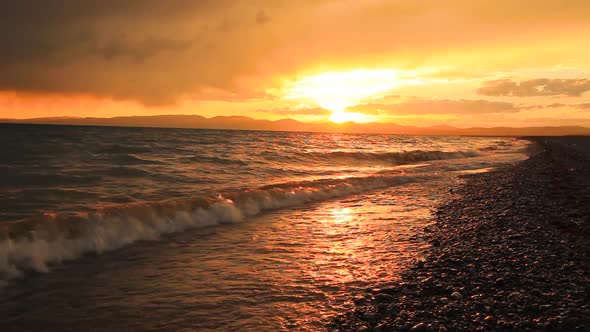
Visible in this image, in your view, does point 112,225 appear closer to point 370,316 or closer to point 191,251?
point 191,251

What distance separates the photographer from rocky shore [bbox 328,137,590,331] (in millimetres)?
5102

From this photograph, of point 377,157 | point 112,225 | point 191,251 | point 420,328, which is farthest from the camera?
point 377,157

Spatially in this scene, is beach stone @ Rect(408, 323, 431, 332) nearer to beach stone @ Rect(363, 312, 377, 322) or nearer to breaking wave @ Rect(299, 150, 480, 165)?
beach stone @ Rect(363, 312, 377, 322)

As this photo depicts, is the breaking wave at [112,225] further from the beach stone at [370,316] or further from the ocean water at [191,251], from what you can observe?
the beach stone at [370,316]

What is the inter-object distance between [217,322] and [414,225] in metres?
7.83

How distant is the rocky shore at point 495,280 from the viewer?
16.7ft

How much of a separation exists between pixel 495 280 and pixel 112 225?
33.3 ft

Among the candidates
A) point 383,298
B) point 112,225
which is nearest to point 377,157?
point 112,225

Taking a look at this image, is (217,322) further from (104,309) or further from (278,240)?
(278,240)

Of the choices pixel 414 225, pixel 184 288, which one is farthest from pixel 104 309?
pixel 414 225

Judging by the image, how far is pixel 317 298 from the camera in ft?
20.5

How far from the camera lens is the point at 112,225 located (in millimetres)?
11000

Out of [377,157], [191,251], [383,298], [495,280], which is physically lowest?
[191,251]

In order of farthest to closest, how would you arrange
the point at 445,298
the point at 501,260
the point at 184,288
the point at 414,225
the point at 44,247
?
the point at 414,225 < the point at 44,247 < the point at 501,260 < the point at 184,288 < the point at 445,298
